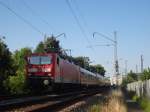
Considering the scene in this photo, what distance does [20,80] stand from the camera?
47.1m

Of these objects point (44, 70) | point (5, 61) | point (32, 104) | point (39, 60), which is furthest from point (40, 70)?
point (5, 61)

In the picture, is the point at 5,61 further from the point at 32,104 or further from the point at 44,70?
the point at 32,104

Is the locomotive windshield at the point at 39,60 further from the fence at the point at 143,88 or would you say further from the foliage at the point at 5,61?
the foliage at the point at 5,61

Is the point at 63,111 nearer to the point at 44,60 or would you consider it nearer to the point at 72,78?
the point at 44,60

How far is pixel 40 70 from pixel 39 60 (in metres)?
0.99

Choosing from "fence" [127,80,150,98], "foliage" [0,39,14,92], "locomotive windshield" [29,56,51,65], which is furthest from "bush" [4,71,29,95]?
"fence" [127,80,150,98]

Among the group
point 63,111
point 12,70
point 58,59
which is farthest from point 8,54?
point 63,111

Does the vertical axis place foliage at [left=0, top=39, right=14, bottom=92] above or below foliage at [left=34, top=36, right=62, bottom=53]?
below

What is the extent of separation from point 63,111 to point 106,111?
1.83 meters

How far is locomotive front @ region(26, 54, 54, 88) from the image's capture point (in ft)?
112

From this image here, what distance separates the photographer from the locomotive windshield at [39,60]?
3534cm

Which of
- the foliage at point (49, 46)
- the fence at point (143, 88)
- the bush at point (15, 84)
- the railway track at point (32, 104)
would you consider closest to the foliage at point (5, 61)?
the bush at point (15, 84)

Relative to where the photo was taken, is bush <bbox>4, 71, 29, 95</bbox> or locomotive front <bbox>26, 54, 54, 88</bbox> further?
bush <bbox>4, 71, 29, 95</bbox>

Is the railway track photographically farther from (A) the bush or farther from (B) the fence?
(A) the bush
